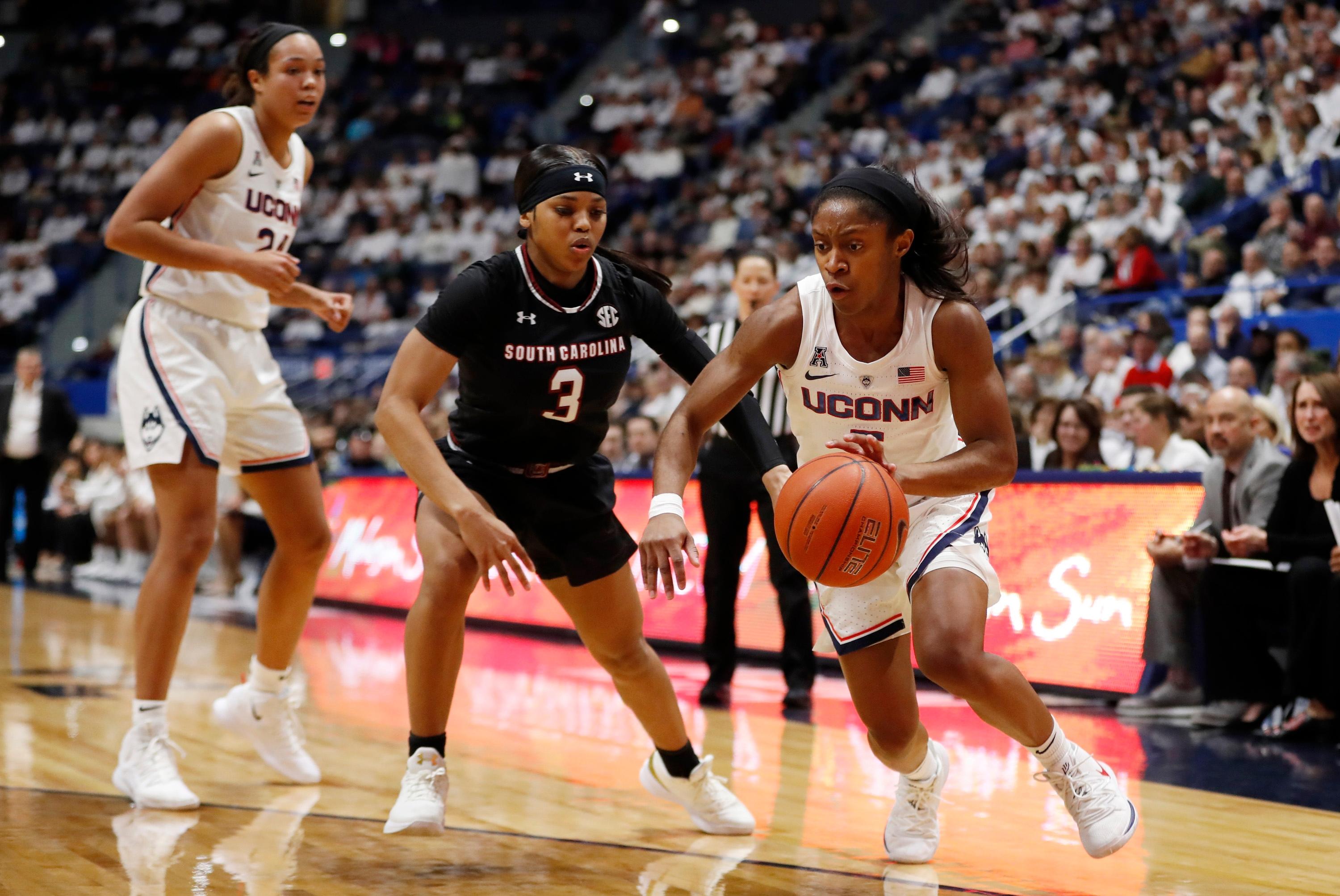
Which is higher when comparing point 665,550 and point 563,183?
point 563,183

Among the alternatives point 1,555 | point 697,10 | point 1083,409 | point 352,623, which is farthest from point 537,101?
point 1083,409

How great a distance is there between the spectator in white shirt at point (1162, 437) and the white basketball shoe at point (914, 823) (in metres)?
3.90

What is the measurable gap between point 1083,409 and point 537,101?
707 inches

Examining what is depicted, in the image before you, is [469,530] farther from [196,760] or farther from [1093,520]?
[1093,520]

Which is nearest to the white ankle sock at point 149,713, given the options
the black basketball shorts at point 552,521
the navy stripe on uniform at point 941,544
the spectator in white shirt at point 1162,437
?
the black basketball shorts at point 552,521

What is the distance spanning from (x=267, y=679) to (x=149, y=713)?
1.47ft

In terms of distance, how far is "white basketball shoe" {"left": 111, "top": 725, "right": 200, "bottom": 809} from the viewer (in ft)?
13.3

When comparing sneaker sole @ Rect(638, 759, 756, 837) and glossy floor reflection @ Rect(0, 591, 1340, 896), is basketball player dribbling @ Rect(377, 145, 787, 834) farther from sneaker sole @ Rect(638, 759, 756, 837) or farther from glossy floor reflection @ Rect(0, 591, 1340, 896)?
glossy floor reflection @ Rect(0, 591, 1340, 896)

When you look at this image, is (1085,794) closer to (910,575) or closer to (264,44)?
(910,575)

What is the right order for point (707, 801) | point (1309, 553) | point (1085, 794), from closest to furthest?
point (1085, 794) < point (707, 801) < point (1309, 553)

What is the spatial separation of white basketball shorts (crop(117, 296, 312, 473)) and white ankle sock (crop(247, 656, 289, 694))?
662 mm

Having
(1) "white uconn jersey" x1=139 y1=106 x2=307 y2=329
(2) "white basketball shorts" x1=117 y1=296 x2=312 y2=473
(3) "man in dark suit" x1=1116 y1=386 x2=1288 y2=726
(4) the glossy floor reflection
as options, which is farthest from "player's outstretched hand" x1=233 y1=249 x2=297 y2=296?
(3) "man in dark suit" x1=1116 y1=386 x2=1288 y2=726

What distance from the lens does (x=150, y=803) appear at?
160 inches

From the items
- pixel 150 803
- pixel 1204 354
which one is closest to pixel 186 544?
pixel 150 803
